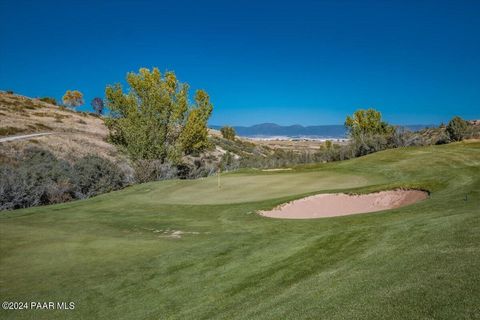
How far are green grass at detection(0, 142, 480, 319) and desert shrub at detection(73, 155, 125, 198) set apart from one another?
1643cm

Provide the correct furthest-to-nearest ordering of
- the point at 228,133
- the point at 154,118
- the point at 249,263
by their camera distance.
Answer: the point at 228,133, the point at 154,118, the point at 249,263

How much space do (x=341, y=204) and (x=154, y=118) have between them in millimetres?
36274

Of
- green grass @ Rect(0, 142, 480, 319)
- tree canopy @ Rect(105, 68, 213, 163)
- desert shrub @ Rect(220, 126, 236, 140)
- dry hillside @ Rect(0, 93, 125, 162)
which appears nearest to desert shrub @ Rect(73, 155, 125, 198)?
tree canopy @ Rect(105, 68, 213, 163)

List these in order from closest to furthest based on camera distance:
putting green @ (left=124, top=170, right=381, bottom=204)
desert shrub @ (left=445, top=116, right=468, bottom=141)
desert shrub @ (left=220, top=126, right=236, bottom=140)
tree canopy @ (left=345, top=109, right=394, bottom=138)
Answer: putting green @ (left=124, top=170, right=381, bottom=204)
desert shrub @ (left=445, top=116, right=468, bottom=141)
tree canopy @ (left=345, top=109, right=394, bottom=138)
desert shrub @ (left=220, top=126, right=236, bottom=140)

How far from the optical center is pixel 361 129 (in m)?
96.2

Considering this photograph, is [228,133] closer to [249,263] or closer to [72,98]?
[72,98]

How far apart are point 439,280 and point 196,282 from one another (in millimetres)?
4868

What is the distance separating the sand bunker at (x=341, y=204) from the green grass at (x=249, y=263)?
67cm

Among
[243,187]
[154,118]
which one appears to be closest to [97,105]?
[154,118]

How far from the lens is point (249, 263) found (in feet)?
30.6

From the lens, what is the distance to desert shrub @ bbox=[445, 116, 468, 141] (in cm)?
6316

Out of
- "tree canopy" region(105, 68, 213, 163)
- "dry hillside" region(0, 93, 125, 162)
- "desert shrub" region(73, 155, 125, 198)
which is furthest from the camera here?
"dry hillside" region(0, 93, 125, 162)

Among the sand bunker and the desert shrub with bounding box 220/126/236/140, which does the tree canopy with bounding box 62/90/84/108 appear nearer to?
the desert shrub with bounding box 220/126/236/140

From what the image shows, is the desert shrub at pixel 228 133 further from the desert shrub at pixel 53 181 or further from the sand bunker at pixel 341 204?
the sand bunker at pixel 341 204
